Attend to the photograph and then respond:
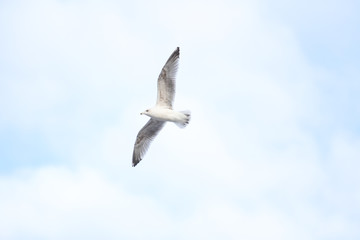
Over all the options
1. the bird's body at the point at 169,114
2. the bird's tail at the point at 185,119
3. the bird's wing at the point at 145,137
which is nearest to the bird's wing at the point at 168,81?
the bird's body at the point at 169,114

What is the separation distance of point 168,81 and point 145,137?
3.38 metres

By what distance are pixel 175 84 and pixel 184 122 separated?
1.39m

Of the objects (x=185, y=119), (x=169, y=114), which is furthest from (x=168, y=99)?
(x=185, y=119)

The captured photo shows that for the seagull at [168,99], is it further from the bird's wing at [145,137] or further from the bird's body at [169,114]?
the bird's wing at [145,137]

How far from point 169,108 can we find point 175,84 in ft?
2.99

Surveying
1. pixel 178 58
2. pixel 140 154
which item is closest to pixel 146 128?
pixel 140 154

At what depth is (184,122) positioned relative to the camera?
26484 mm

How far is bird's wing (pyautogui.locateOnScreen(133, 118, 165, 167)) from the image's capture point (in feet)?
92.7

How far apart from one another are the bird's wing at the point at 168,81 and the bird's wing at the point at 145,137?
67.0 inches

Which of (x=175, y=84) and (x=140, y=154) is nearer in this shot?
(x=175, y=84)

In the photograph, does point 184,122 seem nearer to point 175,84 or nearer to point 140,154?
point 175,84

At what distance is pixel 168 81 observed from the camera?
85.7ft

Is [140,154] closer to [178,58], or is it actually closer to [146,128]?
[146,128]

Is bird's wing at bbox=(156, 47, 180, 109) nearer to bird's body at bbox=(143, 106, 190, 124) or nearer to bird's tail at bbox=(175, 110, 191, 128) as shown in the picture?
bird's body at bbox=(143, 106, 190, 124)
